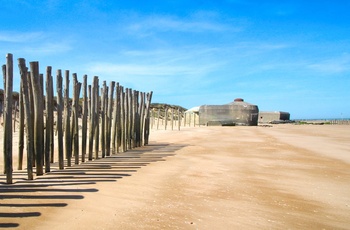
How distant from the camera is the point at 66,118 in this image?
24.2 feet

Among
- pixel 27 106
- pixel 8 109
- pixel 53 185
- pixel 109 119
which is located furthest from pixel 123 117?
pixel 53 185

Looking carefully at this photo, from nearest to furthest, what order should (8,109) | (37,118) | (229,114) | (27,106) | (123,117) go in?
(8,109), (27,106), (37,118), (123,117), (229,114)

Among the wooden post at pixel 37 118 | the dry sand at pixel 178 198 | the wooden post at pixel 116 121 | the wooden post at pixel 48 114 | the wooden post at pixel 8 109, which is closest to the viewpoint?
the dry sand at pixel 178 198

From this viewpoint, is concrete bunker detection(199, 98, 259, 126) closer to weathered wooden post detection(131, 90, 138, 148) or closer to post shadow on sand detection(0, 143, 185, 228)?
weathered wooden post detection(131, 90, 138, 148)

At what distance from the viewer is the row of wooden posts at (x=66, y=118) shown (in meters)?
5.54

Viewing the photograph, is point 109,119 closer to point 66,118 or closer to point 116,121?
point 116,121

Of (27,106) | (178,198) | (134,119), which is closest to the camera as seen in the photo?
(178,198)

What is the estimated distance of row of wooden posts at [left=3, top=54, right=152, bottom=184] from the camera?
554 cm

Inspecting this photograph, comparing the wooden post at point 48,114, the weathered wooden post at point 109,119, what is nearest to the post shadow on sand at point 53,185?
the wooden post at point 48,114

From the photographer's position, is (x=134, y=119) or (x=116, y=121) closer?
(x=116, y=121)

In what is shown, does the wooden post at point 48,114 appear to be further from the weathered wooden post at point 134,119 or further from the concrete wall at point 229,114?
the concrete wall at point 229,114

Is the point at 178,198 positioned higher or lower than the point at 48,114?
lower

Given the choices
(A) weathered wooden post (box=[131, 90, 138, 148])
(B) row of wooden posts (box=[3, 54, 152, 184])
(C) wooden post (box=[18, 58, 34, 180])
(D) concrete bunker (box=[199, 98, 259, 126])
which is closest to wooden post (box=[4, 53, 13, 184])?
(B) row of wooden posts (box=[3, 54, 152, 184])

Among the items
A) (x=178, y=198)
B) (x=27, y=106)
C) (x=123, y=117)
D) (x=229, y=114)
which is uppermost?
(x=229, y=114)
